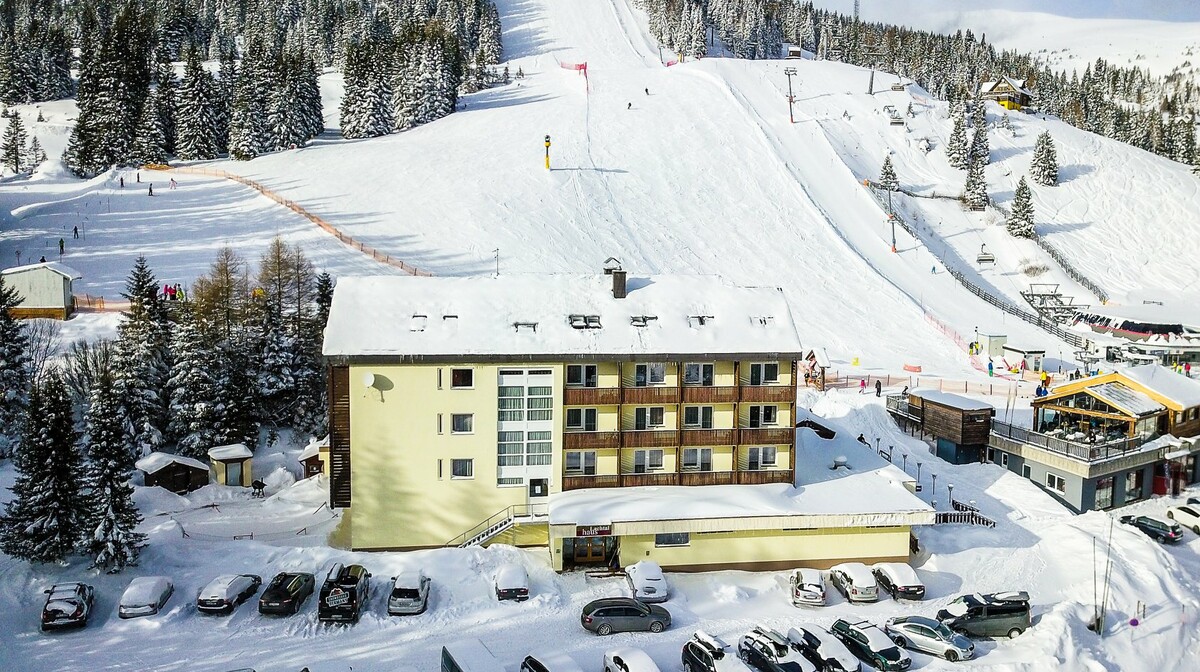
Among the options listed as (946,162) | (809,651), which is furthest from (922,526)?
(946,162)

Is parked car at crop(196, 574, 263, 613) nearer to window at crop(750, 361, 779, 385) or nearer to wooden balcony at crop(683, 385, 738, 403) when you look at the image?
wooden balcony at crop(683, 385, 738, 403)

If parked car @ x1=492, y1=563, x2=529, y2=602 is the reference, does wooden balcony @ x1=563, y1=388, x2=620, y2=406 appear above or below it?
above

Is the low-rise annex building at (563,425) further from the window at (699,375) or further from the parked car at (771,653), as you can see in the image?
the parked car at (771,653)

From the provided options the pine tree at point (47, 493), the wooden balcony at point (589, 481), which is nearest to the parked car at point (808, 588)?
the wooden balcony at point (589, 481)

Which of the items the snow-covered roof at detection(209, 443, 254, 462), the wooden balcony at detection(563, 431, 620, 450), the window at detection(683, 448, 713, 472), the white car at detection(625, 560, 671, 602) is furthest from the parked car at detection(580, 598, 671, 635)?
the snow-covered roof at detection(209, 443, 254, 462)

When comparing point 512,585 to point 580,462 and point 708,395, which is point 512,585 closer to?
point 580,462
